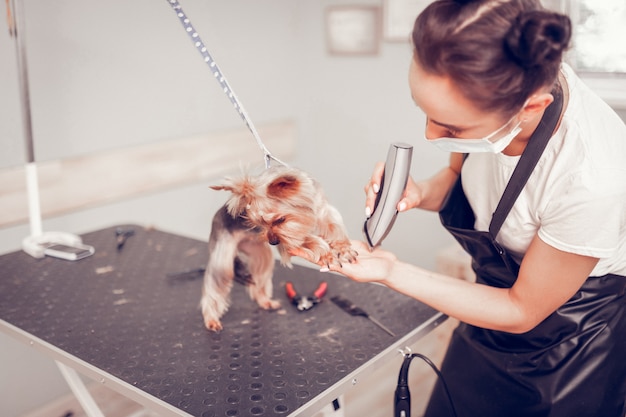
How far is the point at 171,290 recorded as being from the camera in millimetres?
1503

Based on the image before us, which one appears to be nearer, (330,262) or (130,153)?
(330,262)

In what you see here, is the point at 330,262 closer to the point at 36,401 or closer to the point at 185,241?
the point at 185,241

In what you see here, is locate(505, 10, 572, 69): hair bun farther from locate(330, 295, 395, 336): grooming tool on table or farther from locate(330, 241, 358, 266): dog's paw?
locate(330, 295, 395, 336): grooming tool on table

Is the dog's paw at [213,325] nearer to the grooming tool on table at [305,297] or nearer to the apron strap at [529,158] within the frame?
the grooming tool on table at [305,297]

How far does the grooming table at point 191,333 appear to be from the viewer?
109 cm

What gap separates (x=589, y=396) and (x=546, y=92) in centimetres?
62

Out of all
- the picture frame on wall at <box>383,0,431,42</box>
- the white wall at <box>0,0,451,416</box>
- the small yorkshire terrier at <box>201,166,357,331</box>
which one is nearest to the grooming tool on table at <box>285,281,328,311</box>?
the small yorkshire terrier at <box>201,166,357,331</box>

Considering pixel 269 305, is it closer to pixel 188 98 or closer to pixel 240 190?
pixel 240 190

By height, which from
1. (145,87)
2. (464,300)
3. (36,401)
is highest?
(145,87)

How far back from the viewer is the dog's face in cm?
116

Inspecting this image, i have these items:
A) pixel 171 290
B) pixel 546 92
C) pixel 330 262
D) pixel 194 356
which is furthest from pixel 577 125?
pixel 171 290

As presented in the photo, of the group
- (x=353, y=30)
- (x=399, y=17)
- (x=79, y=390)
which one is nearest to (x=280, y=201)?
(x=79, y=390)

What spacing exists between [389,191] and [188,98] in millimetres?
1416

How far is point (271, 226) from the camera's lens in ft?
3.86
